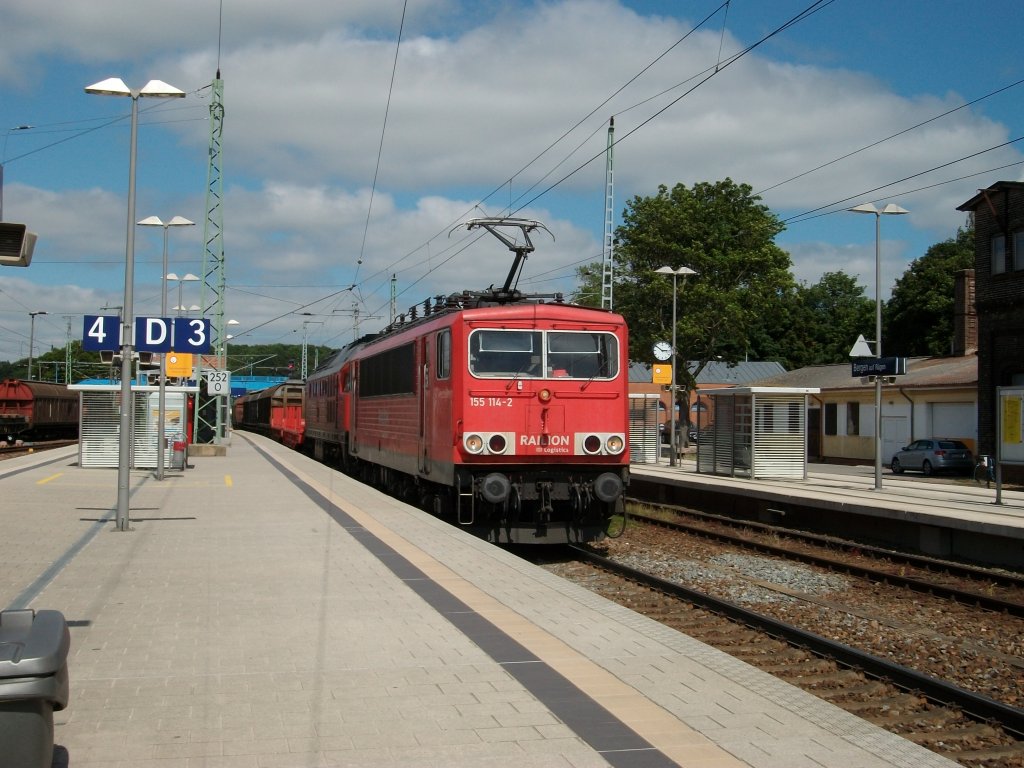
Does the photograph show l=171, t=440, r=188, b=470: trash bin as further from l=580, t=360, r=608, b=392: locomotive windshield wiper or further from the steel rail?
the steel rail

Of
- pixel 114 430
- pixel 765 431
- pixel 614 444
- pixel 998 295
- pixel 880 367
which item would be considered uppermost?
pixel 998 295

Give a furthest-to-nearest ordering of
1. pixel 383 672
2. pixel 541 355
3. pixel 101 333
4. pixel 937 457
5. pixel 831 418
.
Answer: pixel 831 418 → pixel 937 457 → pixel 101 333 → pixel 541 355 → pixel 383 672

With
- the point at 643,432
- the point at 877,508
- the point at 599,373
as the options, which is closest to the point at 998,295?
the point at 643,432

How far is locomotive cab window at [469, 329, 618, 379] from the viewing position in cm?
1406

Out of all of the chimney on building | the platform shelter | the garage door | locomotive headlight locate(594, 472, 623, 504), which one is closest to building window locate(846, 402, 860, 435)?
the garage door

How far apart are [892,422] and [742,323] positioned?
→ 28.4ft

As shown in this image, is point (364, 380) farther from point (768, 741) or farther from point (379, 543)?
point (768, 741)

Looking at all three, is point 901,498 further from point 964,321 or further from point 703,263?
point 964,321

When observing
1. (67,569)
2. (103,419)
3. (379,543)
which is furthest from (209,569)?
(103,419)

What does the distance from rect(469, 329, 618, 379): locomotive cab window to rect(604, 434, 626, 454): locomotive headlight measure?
2.72 feet

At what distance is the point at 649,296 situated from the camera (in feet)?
131

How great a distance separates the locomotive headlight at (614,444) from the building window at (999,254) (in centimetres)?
2578

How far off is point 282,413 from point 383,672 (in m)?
46.3

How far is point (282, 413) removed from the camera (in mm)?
51656
